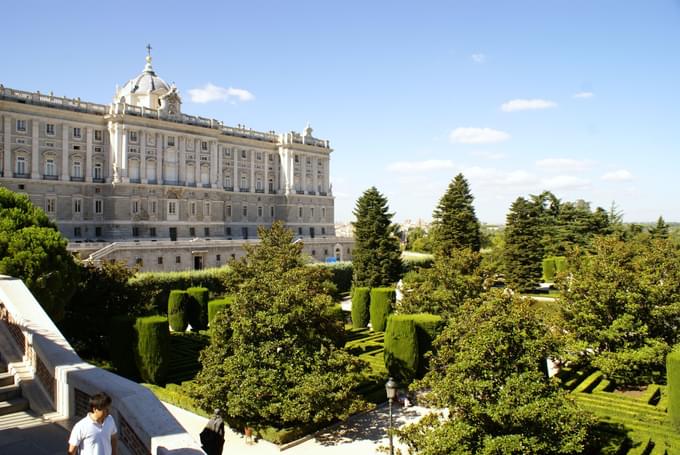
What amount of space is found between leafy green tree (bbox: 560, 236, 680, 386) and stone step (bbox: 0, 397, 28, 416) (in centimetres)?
1576

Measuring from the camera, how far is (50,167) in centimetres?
4747

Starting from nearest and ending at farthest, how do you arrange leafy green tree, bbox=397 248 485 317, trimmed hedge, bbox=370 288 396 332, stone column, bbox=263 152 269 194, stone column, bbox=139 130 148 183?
leafy green tree, bbox=397 248 485 317, trimmed hedge, bbox=370 288 396 332, stone column, bbox=139 130 148 183, stone column, bbox=263 152 269 194

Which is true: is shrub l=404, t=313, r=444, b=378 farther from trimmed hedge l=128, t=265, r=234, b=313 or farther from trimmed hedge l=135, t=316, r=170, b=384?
trimmed hedge l=128, t=265, r=234, b=313

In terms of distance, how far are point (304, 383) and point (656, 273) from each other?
1466 centimetres

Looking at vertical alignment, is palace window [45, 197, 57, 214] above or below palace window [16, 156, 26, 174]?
below

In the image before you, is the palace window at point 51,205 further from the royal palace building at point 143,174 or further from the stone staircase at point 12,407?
the stone staircase at point 12,407

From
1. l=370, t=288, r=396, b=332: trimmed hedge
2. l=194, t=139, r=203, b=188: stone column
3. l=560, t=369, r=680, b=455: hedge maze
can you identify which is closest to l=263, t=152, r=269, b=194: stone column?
l=194, t=139, r=203, b=188: stone column

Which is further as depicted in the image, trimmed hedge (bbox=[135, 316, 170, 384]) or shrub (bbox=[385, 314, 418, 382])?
shrub (bbox=[385, 314, 418, 382])

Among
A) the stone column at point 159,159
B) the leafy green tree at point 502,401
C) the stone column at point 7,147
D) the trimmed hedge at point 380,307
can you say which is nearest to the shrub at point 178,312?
the trimmed hedge at point 380,307

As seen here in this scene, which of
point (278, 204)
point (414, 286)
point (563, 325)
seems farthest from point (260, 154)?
point (563, 325)

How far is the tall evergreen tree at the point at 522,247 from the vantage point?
42375mm

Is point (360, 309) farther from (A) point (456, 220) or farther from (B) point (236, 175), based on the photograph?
(B) point (236, 175)

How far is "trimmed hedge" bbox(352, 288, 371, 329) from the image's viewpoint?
95.7 feet

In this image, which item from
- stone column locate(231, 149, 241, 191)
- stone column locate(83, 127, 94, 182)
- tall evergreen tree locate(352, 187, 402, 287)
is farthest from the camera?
stone column locate(231, 149, 241, 191)
